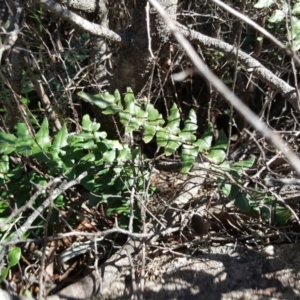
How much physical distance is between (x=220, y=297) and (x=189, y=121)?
2.26ft

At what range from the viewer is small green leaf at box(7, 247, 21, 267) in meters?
2.26

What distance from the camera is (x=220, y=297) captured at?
2.21 metres

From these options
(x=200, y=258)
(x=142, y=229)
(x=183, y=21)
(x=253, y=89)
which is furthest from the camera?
(x=253, y=89)

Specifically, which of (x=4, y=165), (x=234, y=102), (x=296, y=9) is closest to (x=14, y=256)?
(x=4, y=165)

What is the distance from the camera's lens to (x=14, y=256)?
2.27 m

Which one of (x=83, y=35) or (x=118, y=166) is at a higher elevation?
(x=83, y=35)

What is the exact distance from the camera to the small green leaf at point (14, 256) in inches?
89.0

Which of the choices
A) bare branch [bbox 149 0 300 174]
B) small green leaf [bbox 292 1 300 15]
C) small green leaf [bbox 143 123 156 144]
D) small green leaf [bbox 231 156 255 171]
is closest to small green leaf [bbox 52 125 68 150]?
small green leaf [bbox 143 123 156 144]

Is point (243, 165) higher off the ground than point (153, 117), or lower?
lower

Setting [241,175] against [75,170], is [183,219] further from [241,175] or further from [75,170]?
[75,170]

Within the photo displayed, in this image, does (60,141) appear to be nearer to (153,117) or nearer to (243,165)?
(153,117)

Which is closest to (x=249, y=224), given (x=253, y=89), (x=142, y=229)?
(x=142, y=229)

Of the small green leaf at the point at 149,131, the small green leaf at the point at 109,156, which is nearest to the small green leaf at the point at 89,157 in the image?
the small green leaf at the point at 109,156

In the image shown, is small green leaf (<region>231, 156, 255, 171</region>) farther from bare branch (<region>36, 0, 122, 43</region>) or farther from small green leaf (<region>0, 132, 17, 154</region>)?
small green leaf (<region>0, 132, 17, 154</region>)
